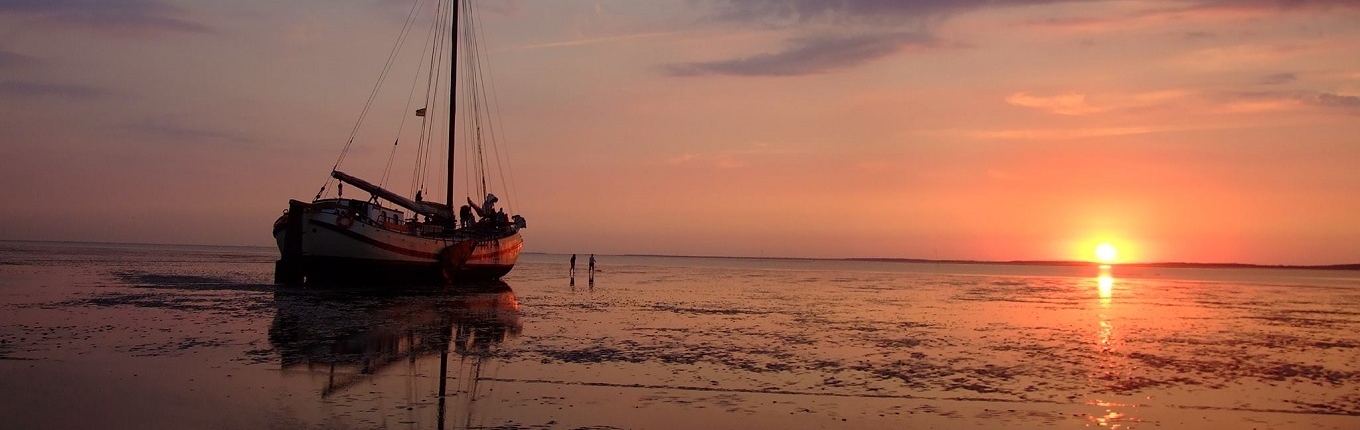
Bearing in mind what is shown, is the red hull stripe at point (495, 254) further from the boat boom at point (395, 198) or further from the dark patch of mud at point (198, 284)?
the dark patch of mud at point (198, 284)

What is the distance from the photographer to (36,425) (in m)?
10.2

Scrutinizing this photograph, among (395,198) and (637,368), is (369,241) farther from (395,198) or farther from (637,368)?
(637,368)

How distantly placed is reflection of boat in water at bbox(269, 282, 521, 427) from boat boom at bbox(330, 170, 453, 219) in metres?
13.2

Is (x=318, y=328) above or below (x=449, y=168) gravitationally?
below

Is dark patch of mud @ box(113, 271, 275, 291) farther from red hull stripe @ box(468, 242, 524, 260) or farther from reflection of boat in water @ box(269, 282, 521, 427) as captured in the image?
red hull stripe @ box(468, 242, 524, 260)

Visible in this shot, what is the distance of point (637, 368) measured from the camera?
15992 mm

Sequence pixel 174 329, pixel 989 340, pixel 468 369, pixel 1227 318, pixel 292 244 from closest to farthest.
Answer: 1. pixel 468 369
2. pixel 174 329
3. pixel 989 340
4. pixel 1227 318
5. pixel 292 244

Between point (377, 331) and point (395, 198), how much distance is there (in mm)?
28022

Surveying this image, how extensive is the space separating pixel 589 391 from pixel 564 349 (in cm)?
516

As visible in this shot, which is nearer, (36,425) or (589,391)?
(36,425)

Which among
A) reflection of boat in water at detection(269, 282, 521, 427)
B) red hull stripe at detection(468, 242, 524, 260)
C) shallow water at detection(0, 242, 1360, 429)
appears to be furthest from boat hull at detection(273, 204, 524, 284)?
shallow water at detection(0, 242, 1360, 429)

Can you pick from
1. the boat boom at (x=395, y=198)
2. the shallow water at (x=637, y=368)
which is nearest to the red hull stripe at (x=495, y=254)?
the boat boom at (x=395, y=198)

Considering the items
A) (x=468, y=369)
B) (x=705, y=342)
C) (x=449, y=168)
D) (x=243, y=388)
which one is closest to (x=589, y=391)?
(x=468, y=369)

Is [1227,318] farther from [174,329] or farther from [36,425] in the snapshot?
[36,425]
